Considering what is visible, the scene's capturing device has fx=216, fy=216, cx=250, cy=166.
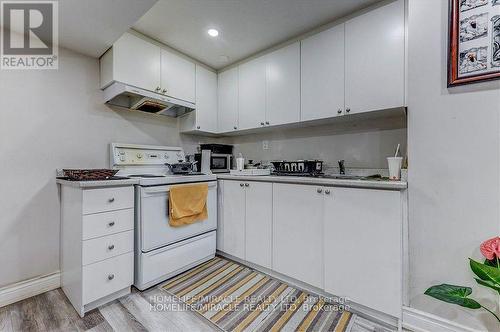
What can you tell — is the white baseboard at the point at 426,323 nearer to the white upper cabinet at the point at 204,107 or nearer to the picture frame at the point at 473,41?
the picture frame at the point at 473,41

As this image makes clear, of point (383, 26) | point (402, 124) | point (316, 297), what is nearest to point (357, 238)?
point (316, 297)

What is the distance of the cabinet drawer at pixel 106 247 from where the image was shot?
4.76 feet

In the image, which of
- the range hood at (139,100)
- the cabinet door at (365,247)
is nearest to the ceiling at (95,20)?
the range hood at (139,100)

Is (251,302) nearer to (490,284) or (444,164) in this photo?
(490,284)

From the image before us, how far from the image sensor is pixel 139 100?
7.00 ft

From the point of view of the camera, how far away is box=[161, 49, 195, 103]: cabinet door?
2262mm

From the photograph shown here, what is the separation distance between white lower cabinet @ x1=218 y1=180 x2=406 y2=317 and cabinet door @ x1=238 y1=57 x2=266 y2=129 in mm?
778

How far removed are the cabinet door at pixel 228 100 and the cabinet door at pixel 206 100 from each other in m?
0.08

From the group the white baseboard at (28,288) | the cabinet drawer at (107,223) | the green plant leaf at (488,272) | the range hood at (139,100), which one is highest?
the range hood at (139,100)

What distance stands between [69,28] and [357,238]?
2.57 m

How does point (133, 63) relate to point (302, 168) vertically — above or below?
above

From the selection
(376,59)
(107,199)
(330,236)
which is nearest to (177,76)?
(107,199)

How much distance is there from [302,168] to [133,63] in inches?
72.8

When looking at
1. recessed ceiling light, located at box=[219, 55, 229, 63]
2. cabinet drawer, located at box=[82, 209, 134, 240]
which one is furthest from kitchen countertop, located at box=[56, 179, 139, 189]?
recessed ceiling light, located at box=[219, 55, 229, 63]
